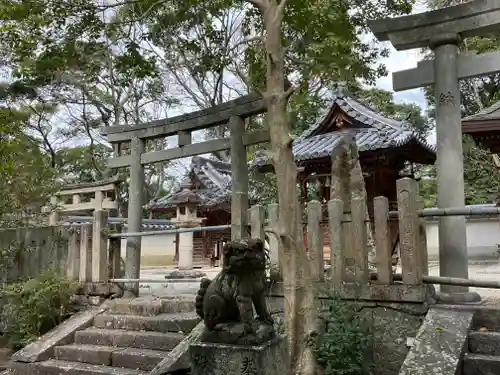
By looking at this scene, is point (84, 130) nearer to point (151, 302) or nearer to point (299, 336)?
point (151, 302)

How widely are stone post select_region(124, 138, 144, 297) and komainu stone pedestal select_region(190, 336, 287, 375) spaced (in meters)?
4.25

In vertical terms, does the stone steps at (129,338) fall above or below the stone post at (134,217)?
below

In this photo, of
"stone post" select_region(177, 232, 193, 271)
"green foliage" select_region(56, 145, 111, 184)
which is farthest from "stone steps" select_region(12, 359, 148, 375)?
"green foliage" select_region(56, 145, 111, 184)

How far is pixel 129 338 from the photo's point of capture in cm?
623

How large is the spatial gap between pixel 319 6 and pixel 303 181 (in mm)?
7857

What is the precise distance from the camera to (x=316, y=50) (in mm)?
8258

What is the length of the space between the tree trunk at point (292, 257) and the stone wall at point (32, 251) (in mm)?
4890

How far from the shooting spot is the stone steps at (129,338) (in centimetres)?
593

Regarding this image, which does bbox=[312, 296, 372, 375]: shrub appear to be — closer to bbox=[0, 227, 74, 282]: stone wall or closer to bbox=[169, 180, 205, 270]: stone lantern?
bbox=[0, 227, 74, 282]: stone wall

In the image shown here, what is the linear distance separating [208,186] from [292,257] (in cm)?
1686

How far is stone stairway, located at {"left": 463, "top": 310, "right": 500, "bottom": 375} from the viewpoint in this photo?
154 inches

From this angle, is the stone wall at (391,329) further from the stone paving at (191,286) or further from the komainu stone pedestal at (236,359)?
the stone paving at (191,286)

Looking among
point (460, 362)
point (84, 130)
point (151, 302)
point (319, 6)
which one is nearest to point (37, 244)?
point (151, 302)

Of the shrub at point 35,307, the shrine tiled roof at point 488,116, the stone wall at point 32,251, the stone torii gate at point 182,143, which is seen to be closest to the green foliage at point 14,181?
the stone wall at point 32,251
